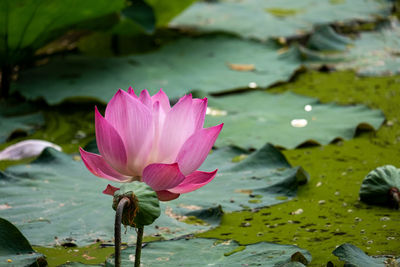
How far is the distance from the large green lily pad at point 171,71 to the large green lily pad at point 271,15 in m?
0.41

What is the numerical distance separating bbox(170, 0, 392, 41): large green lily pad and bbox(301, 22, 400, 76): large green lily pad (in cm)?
27

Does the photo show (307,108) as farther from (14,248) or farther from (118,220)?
(118,220)

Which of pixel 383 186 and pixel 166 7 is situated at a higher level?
pixel 166 7

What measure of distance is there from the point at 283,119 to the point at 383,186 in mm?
845

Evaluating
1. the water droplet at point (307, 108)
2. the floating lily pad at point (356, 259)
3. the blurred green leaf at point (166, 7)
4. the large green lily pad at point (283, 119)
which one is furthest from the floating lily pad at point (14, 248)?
the blurred green leaf at point (166, 7)

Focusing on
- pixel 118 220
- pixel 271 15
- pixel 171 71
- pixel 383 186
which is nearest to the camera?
pixel 118 220

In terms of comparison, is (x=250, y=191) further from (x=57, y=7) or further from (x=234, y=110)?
(x=57, y=7)

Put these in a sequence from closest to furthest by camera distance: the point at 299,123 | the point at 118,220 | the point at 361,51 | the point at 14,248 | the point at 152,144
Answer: the point at 118,220 → the point at 152,144 → the point at 14,248 → the point at 299,123 → the point at 361,51

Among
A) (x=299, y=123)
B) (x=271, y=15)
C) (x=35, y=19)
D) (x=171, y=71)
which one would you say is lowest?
(x=299, y=123)

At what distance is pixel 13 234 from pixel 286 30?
2875 millimetres

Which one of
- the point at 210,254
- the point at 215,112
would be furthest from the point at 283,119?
the point at 210,254

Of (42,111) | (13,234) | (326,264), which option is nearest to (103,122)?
(13,234)

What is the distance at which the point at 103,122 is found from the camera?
0.95 metres

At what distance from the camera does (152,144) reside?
38.3 inches
